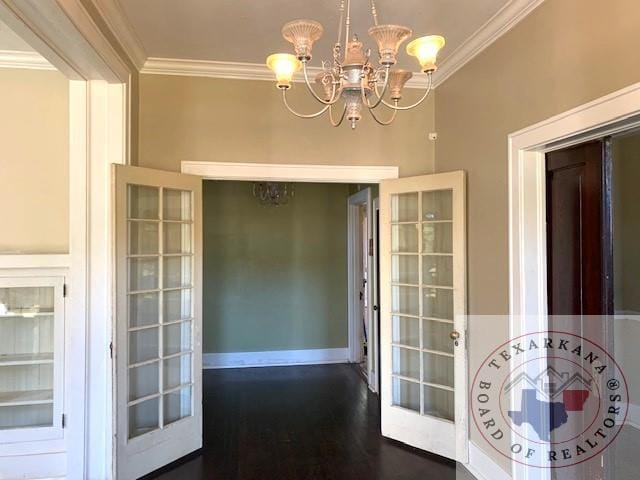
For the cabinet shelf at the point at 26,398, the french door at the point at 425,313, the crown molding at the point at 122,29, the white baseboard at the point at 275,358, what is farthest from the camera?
the white baseboard at the point at 275,358

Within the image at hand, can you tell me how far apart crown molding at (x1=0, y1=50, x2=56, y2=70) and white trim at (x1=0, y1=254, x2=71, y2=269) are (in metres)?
1.38

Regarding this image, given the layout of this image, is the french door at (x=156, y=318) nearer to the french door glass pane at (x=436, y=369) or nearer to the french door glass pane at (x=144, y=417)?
the french door glass pane at (x=144, y=417)

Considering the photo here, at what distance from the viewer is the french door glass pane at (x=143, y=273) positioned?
9.82 ft

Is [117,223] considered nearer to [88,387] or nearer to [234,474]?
[88,387]

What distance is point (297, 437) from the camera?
142 inches

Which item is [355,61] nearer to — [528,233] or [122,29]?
[528,233]

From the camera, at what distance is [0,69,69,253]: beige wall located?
9.89ft

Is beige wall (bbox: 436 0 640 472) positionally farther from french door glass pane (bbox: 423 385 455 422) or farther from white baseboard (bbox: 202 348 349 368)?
white baseboard (bbox: 202 348 349 368)

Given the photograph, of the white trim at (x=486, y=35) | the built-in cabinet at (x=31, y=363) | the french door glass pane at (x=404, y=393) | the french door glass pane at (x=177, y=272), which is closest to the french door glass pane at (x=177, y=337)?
the french door glass pane at (x=177, y=272)

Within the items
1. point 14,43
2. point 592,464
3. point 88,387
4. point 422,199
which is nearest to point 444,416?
point 592,464

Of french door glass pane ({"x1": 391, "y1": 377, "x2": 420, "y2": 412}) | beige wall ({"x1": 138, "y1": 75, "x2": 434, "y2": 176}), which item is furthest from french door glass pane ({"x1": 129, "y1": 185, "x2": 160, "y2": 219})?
french door glass pane ({"x1": 391, "y1": 377, "x2": 420, "y2": 412})

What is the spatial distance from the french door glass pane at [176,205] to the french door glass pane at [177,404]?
4.45ft

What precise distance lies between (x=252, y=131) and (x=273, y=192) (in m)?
2.32

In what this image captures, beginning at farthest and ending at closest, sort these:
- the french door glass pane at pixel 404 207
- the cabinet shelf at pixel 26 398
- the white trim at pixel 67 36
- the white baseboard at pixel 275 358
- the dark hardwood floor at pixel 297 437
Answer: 1. the white baseboard at pixel 275 358
2. the french door glass pane at pixel 404 207
3. the dark hardwood floor at pixel 297 437
4. the cabinet shelf at pixel 26 398
5. the white trim at pixel 67 36
